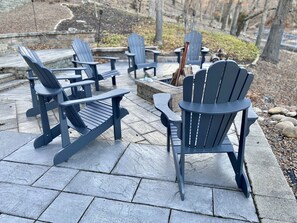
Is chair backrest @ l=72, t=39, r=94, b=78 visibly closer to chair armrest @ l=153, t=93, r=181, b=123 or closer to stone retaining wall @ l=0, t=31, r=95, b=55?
chair armrest @ l=153, t=93, r=181, b=123

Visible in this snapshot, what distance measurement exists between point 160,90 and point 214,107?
183 centimetres

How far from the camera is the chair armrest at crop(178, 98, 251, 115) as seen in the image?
156 cm

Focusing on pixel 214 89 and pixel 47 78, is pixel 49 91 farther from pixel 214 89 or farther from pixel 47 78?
pixel 214 89

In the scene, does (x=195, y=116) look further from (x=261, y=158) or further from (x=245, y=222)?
(x=261, y=158)

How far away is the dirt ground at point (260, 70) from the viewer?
2.56 metres

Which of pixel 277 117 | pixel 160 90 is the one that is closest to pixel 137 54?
pixel 160 90

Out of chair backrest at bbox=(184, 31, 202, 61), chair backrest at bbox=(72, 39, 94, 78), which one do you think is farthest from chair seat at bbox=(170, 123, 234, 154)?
chair backrest at bbox=(184, 31, 202, 61)

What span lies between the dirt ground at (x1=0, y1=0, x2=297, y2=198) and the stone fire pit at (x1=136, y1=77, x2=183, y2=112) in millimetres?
1131

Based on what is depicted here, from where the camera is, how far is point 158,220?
5.22 ft

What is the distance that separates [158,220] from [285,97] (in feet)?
15.4

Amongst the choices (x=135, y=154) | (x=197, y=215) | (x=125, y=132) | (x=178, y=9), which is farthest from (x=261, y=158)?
(x=178, y=9)

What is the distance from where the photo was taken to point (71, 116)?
7.34ft

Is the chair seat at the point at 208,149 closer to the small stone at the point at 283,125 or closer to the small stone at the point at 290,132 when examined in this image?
the small stone at the point at 290,132

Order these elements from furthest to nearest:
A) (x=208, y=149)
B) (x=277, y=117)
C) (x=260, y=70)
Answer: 1. (x=260, y=70)
2. (x=277, y=117)
3. (x=208, y=149)
